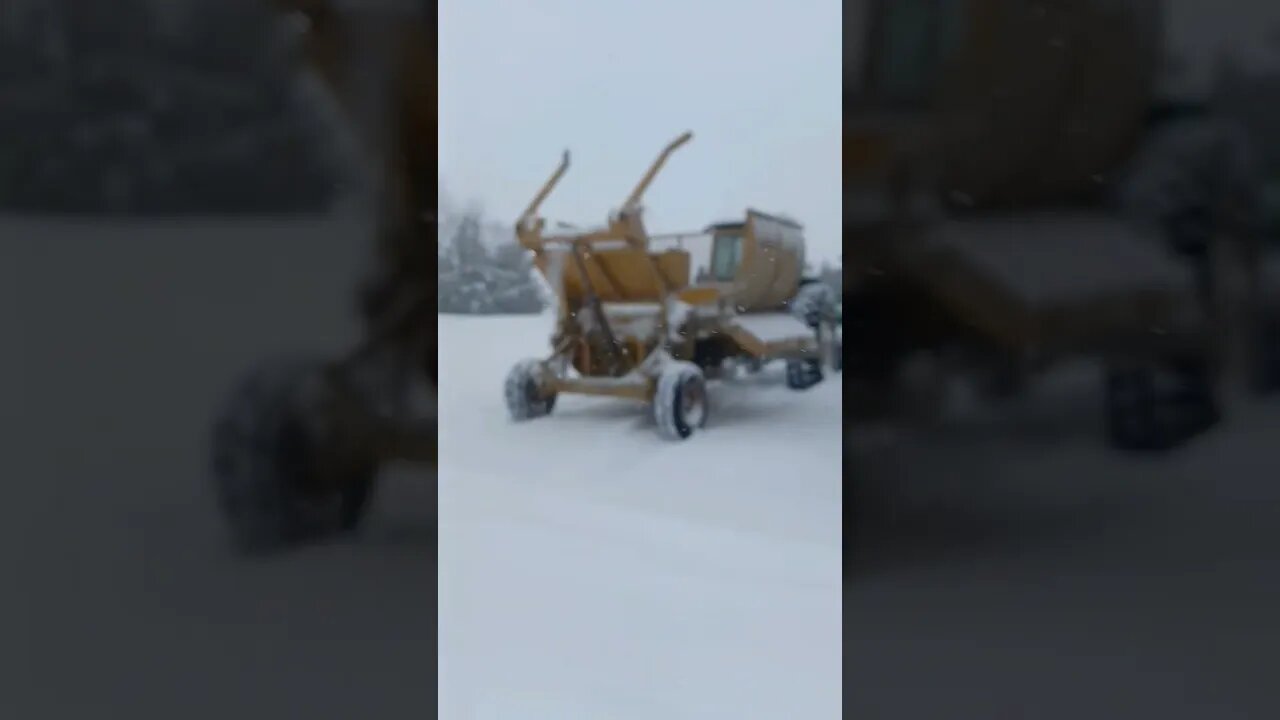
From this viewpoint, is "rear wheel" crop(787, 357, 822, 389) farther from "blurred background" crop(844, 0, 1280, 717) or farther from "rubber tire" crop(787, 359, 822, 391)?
"blurred background" crop(844, 0, 1280, 717)

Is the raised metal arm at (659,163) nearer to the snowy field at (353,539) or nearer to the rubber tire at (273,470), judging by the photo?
the snowy field at (353,539)

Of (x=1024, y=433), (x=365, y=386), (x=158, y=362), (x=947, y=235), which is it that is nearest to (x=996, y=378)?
(x=1024, y=433)

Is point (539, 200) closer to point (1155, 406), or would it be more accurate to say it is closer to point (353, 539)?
point (353, 539)

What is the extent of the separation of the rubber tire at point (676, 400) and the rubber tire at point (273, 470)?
0.89 meters

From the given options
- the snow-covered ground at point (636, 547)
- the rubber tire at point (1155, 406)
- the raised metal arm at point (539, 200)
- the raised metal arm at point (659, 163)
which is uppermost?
→ the raised metal arm at point (659, 163)

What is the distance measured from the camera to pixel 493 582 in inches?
107

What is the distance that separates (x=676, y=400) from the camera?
8.72ft

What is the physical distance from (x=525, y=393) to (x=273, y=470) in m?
0.83

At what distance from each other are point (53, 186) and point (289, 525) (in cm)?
124

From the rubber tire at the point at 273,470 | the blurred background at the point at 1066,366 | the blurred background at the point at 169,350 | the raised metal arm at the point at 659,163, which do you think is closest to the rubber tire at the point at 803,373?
the blurred background at the point at 1066,366

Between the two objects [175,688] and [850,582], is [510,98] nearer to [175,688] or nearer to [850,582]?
[850,582]

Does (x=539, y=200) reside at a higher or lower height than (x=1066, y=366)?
higher

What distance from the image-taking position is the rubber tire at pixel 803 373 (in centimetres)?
266

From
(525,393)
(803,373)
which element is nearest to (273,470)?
(525,393)
